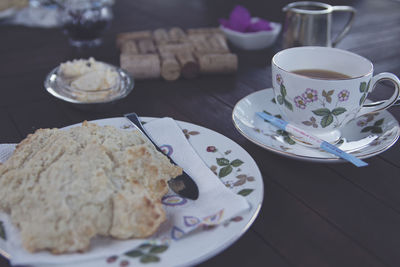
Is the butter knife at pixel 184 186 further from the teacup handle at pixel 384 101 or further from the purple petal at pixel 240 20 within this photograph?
the purple petal at pixel 240 20

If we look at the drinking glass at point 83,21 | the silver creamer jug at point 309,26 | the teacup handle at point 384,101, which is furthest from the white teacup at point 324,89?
the drinking glass at point 83,21

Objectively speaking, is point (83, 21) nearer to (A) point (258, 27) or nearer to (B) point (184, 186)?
(A) point (258, 27)

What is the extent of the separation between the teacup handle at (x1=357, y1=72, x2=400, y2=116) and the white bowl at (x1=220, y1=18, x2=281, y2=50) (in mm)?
538

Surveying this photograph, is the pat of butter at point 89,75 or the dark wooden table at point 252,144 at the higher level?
the pat of butter at point 89,75

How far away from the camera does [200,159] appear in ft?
2.20

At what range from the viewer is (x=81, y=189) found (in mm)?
524

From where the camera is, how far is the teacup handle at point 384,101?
75 cm

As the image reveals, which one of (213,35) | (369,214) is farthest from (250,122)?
(213,35)

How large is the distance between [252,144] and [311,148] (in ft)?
0.39

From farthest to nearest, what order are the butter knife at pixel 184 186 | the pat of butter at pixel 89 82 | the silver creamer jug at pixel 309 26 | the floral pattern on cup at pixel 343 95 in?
the silver creamer jug at pixel 309 26 < the pat of butter at pixel 89 82 < the floral pattern on cup at pixel 343 95 < the butter knife at pixel 184 186

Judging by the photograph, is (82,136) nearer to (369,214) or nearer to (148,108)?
(148,108)

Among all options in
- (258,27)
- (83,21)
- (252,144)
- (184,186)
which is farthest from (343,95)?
(83,21)

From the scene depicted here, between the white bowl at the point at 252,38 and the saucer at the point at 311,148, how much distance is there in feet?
1.38

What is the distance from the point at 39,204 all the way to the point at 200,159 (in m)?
0.26
